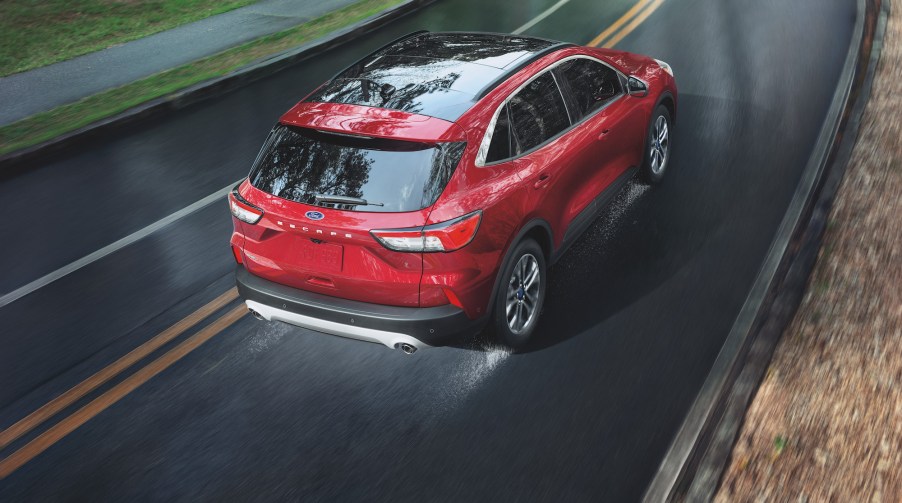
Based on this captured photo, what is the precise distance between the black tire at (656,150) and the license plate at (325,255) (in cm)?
363

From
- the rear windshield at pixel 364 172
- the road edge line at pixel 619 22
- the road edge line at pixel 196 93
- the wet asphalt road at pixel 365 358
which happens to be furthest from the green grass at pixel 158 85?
the rear windshield at pixel 364 172

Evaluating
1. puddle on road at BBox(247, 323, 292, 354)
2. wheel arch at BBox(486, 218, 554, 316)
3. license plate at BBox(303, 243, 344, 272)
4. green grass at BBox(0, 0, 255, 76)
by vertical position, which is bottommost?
green grass at BBox(0, 0, 255, 76)

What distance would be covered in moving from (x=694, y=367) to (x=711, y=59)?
7346 millimetres

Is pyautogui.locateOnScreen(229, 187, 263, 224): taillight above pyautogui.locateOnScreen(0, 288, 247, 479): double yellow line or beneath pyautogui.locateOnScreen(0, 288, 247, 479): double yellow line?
above

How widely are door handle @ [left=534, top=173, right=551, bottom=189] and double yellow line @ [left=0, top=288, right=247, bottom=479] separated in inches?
98.1

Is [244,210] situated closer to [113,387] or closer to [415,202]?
[415,202]

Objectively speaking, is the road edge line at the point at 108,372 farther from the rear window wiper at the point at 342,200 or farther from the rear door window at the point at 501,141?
the rear door window at the point at 501,141

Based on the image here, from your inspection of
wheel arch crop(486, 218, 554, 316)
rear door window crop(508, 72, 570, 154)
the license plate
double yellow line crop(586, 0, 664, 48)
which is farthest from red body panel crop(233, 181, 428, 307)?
double yellow line crop(586, 0, 664, 48)

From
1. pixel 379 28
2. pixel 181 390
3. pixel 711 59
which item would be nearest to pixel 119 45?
pixel 379 28

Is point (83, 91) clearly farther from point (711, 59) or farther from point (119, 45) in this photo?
point (711, 59)

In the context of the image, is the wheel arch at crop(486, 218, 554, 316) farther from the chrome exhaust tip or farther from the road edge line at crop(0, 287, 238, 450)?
the road edge line at crop(0, 287, 238, 450)

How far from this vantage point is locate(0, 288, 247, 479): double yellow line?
17.5 ft

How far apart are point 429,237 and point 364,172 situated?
0.58 meters

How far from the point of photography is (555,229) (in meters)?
6.22
